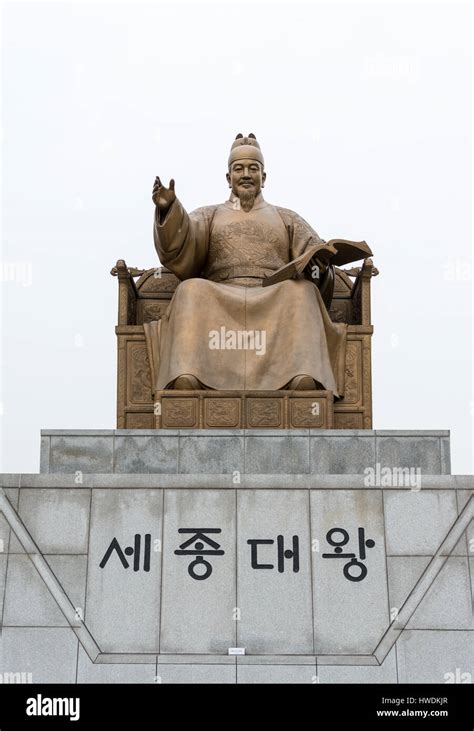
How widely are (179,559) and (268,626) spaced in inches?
28.5

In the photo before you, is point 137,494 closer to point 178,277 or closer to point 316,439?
point 316,439

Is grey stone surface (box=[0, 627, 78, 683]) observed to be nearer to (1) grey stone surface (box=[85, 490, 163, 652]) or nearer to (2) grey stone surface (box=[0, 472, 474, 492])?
(1) grey stone surface (box=[85, 490, 163, 652])

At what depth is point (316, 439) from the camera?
879 centimetres

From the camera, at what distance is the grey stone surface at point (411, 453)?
8781 mm

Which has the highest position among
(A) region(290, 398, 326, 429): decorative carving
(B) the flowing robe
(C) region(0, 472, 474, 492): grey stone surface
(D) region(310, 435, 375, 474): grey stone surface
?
(B) the flowing robe

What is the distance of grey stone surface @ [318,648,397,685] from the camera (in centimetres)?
759

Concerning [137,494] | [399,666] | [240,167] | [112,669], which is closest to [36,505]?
[137,494]

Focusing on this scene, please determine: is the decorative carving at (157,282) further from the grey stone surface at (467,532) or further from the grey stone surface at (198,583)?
the grey stone surface at (467,532)

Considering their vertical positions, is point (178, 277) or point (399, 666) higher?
Result: point (178, 277)

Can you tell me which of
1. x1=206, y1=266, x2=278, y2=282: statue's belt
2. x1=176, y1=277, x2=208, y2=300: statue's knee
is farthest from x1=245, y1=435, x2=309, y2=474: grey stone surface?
x1=206, y1=266, x2=278, y2=282: statue's belt

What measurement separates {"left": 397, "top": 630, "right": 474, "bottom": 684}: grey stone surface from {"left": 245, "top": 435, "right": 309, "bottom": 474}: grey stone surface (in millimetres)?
1516

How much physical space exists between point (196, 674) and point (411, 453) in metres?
2.31

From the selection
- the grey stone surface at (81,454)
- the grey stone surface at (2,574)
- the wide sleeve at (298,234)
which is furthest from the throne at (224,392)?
the grey stone surface at (2,574)

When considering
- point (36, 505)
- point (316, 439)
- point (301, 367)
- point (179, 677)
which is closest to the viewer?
point (179, 677)
